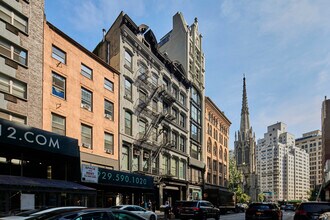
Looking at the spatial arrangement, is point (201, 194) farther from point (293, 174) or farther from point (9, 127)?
point (293, 174)

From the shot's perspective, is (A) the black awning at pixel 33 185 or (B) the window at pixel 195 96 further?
(B) the window at pixel 195 96

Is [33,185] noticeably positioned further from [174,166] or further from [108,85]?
[174,166]

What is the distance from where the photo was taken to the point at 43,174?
23688mm

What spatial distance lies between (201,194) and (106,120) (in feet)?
101

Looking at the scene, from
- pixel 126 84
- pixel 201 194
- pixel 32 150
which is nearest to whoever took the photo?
pixel 32 150

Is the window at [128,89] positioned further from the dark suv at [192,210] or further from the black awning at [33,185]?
the black awning at [33,185]

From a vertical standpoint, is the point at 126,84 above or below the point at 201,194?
above

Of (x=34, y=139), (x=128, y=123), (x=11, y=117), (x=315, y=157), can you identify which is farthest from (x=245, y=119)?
(x=34, y=139)

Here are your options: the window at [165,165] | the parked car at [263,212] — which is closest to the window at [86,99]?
the parked car at [263,212]

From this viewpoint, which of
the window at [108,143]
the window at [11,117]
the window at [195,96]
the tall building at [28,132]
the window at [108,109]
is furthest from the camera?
the window at [195,96]

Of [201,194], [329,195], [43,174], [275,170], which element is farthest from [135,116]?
[275,170]

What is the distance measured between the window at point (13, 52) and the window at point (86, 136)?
7626mm

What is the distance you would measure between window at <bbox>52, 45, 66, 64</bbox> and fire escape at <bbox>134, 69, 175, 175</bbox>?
11.5 meters

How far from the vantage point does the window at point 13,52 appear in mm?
22197
